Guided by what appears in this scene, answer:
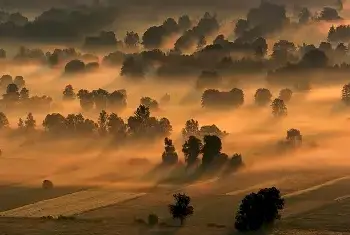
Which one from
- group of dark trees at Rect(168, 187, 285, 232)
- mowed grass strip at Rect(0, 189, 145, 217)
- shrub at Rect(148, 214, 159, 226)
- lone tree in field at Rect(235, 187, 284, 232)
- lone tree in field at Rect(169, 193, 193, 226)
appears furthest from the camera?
mowed grass strip at Rect(0, 189, 145, 217)

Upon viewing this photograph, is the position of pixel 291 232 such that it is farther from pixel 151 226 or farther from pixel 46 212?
pixel 46 212

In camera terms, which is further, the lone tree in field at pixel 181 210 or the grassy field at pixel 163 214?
the lone tree in field at pixel 181 210

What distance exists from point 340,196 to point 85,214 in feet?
223

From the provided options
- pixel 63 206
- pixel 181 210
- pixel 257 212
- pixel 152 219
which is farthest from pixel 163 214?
pixel 63 206

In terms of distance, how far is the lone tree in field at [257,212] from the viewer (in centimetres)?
16738

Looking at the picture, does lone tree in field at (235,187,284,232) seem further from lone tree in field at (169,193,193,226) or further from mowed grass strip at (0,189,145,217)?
mowed grass strip at (0,189,145,217)

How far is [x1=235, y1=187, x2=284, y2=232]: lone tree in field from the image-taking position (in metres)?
167

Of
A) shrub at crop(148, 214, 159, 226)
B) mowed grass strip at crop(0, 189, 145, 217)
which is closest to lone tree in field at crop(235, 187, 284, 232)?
shrub at crop(148, 214, 159, 226)

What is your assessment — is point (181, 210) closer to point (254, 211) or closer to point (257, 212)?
point (254, 211)

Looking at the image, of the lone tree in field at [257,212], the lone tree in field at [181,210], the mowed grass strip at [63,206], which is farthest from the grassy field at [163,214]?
the lone tree in field at [257,212]

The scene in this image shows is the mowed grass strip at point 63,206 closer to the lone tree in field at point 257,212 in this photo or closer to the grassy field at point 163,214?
the grassy field at point 163,214

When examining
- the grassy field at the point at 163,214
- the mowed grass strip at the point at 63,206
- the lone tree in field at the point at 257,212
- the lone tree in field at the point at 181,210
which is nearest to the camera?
the grassy field at the point at 163,214

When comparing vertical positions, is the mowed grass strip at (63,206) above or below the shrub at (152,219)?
above

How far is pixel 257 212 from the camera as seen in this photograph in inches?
6634
